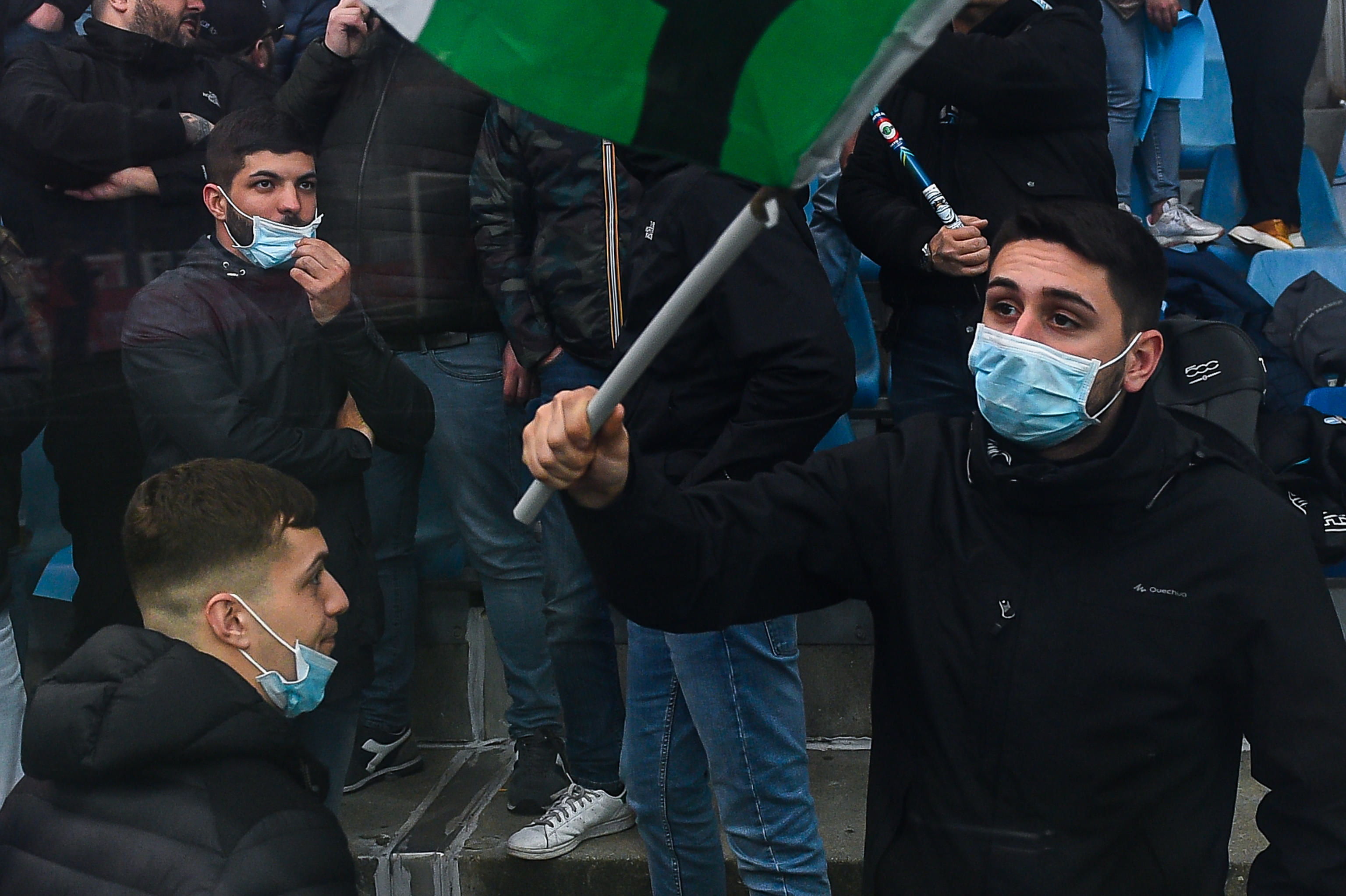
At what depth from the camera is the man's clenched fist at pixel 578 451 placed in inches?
68.3

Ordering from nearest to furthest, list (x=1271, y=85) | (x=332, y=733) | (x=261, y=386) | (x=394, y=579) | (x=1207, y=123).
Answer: (x=332, y=733)
(x=261, y=386)
(x=394, y=579)
(x=1271, y=85)
(x=1207, y=123)

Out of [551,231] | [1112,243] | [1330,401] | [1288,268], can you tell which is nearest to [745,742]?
[1112,243]

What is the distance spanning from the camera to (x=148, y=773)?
75.1 inches

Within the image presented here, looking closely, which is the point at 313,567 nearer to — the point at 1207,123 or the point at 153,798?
the point at 153,798

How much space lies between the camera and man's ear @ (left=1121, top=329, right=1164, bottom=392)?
2.18 m

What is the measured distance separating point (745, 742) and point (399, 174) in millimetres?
1764

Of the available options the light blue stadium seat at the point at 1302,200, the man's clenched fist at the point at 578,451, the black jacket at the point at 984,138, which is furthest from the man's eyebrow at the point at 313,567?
the light blue stadium seat at the point at 1302,200

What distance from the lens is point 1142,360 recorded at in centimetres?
221

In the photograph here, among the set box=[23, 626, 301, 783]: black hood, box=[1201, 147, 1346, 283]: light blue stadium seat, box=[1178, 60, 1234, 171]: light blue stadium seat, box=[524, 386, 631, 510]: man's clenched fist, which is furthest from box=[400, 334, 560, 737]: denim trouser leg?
box=[1178, 60, 1234, 171]: light blue stadium seat

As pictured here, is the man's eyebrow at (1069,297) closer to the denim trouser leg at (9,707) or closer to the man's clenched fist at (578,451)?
the man's clenched fist at (578,451)

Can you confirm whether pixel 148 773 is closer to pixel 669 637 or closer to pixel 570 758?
pixel 669 637

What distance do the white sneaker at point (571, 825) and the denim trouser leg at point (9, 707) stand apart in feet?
4.01

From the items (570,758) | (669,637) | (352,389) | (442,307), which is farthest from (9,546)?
(669,637)

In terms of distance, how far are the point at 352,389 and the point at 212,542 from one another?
1091 millimetres
